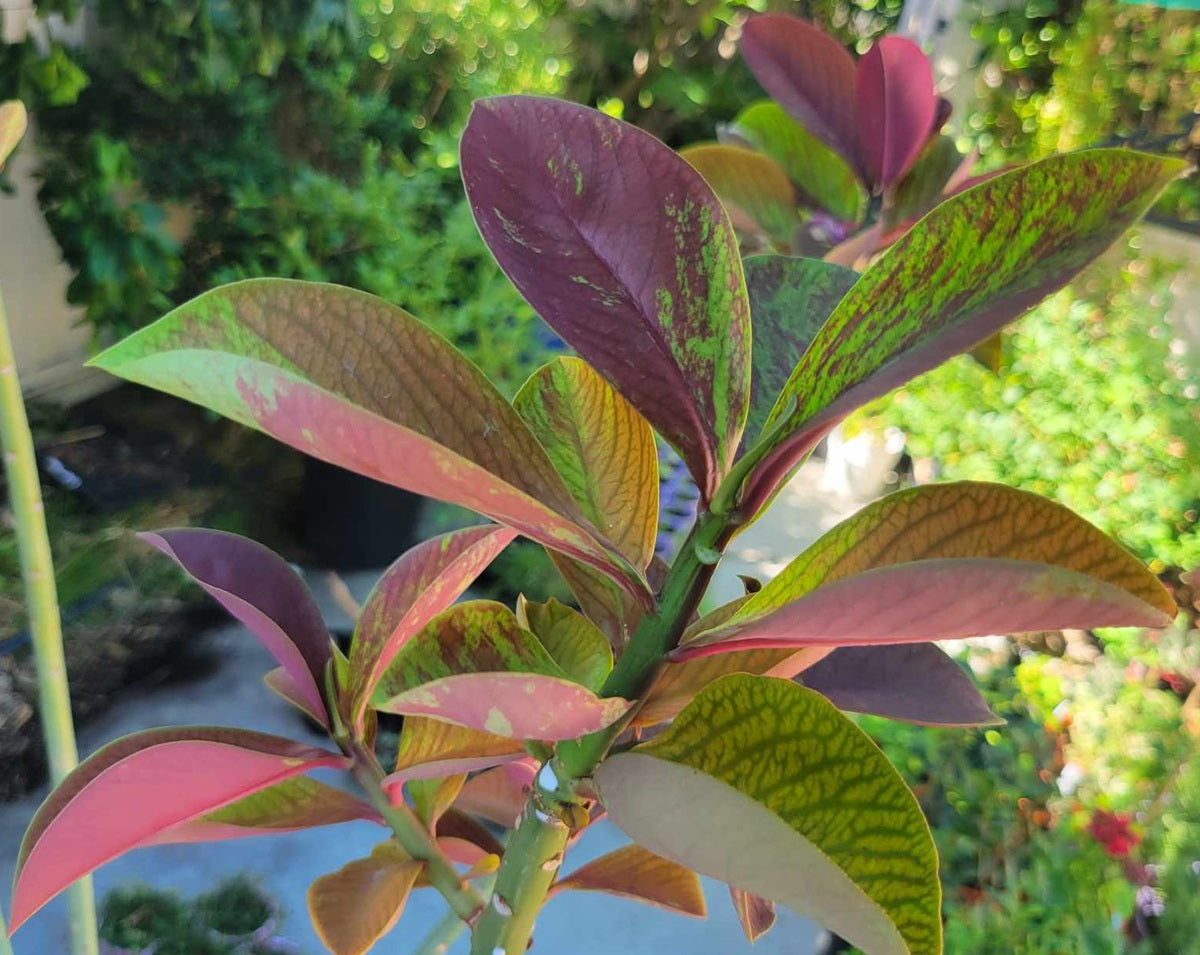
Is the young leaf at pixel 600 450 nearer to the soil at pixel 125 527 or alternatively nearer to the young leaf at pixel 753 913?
the young leaf at pixel 753 913

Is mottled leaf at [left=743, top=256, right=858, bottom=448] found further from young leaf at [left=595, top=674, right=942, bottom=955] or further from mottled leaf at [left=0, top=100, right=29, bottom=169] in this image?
mottled leaf at [left=0, top=100, right=29, bottom=169]

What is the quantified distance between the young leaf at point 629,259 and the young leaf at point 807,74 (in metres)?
0.34

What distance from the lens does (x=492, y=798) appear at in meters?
0.44

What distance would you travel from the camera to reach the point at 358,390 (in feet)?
0.71

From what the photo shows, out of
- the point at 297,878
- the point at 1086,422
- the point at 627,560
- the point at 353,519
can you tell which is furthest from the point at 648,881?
the point at 1086,422

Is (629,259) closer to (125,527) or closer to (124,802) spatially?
(124,802)

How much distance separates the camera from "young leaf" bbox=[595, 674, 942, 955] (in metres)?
0.19

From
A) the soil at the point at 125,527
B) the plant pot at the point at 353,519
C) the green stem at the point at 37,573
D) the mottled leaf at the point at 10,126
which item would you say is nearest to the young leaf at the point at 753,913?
the green stem at the point at 37,573

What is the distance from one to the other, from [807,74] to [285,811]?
478 millimetres

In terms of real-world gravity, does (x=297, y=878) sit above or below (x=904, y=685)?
below

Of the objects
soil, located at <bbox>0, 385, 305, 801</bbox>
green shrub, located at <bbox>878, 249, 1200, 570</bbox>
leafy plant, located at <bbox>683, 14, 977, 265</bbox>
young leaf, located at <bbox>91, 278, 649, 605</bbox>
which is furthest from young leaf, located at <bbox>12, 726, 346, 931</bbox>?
green shrub, located at <bbox>878, 249, 1200, 570</bbox>

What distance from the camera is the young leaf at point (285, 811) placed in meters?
0.32

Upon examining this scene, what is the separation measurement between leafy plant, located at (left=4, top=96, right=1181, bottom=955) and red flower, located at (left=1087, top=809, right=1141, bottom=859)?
111 cm

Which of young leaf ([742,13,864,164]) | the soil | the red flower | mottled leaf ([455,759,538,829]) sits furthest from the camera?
the soil
